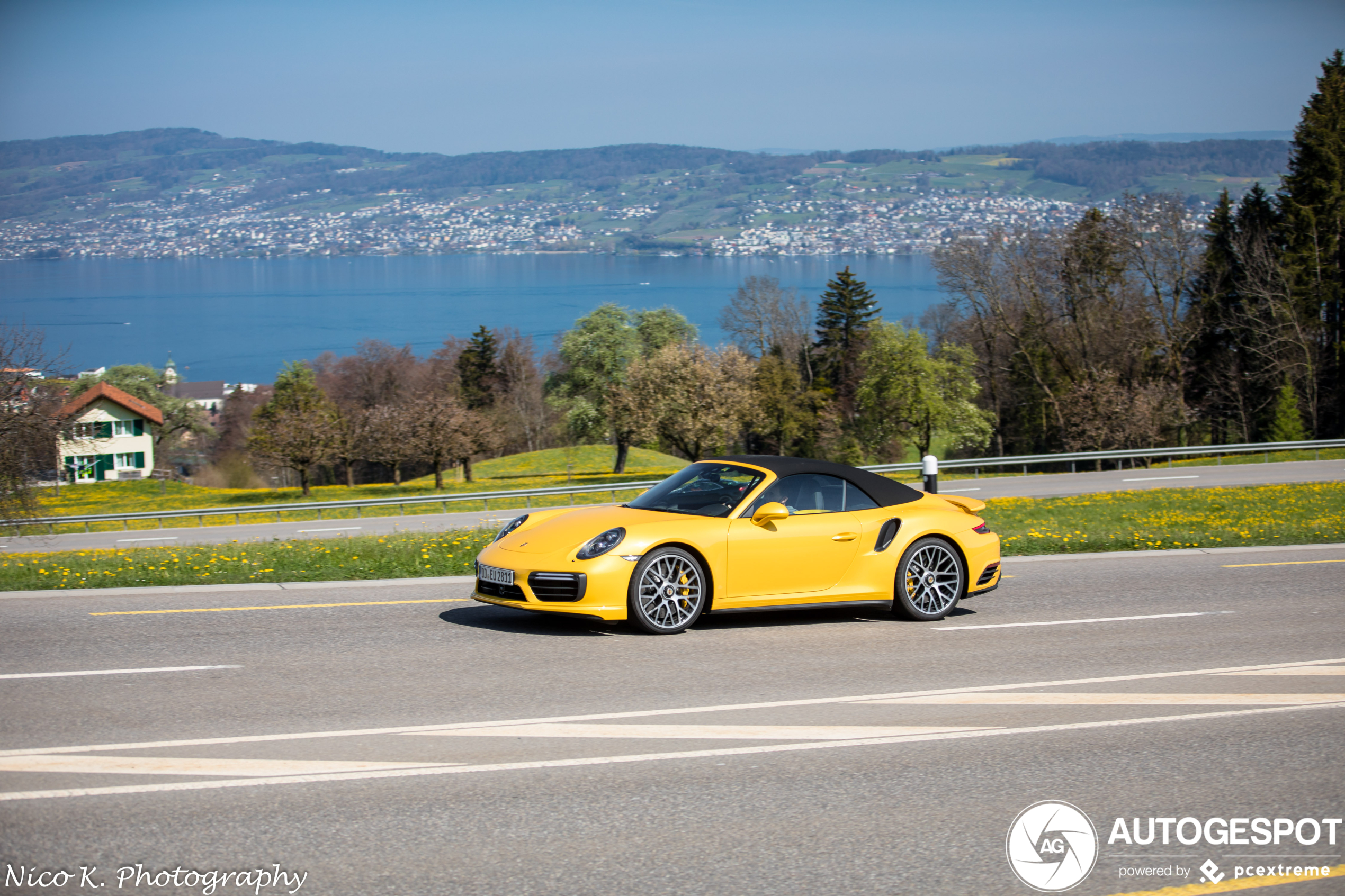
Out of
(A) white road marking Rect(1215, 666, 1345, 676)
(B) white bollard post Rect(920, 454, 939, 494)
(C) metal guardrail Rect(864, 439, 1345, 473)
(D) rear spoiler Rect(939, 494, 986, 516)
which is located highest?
(D) rear spoiler Rect(939, 494, 986, 516)

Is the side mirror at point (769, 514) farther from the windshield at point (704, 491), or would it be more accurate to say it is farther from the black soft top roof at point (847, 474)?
the black soft top roof at point (847, 474)

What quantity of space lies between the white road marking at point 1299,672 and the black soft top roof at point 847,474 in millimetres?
3012

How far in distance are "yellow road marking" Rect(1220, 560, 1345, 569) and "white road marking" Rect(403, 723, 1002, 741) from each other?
7.45m

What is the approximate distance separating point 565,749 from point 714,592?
10.2 ft

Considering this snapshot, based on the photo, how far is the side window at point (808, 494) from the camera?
8992 mm

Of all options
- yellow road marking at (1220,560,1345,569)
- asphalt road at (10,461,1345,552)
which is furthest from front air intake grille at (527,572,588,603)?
asphalt road at (10,461,1345,552)

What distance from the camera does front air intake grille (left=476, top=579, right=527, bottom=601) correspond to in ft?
27.0

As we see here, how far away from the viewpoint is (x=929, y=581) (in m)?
9.32

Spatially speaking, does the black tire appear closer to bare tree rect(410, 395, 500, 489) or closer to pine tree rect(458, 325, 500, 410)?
bare tree rect(410, 395, 500, 489)

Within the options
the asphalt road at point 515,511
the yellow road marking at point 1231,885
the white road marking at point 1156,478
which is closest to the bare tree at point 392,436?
the asphalt road at point 515,511

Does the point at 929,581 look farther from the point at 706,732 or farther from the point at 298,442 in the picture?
the point at 298,442

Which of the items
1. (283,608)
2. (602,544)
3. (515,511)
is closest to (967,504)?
(602,544)

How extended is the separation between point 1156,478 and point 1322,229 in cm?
3437

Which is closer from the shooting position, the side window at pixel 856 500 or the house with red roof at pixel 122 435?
the side window at pixel 856 500
